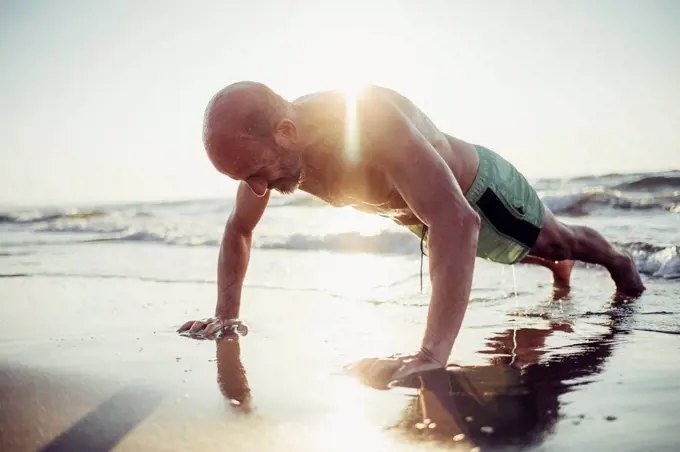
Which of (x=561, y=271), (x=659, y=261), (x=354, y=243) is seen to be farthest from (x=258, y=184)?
(x=354, y=243)

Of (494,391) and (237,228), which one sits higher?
(237,228)

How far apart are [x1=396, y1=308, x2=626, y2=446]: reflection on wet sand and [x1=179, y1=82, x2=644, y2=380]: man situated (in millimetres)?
152

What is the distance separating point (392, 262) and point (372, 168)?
462cm

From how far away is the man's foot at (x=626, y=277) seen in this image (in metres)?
4.11

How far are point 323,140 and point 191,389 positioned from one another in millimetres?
1007

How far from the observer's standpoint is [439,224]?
214cm

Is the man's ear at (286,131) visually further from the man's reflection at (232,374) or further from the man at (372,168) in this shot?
the man's reflection at (232,374)

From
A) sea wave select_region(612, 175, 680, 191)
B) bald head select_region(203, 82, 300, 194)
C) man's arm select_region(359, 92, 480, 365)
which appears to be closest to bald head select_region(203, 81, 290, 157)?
bald head select_region(203, 82, 300, 194)

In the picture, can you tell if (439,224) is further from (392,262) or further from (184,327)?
(392,262)

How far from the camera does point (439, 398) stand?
1.96 m

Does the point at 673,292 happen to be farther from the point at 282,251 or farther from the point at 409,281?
the point at 282,251

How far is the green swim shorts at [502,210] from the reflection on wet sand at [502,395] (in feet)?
2.25

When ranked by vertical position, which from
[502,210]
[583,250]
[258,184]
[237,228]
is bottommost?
[583,250]

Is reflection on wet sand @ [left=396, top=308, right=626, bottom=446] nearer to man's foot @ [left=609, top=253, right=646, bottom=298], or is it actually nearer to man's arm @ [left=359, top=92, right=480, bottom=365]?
man's arm @ [left=359, top=92, right=480, bottom=365]
